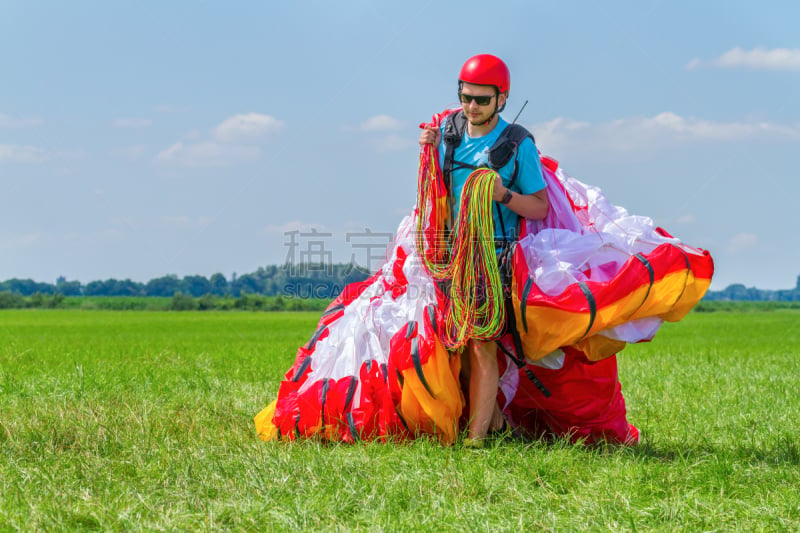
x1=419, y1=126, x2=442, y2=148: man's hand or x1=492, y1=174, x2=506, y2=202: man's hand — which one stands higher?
x1=419, y1=126, x2=442, y2=148: man's hand

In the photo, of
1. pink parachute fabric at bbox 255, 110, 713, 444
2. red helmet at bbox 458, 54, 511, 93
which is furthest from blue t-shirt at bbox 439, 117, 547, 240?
red helmet at bbox 458, 54, 511, 93

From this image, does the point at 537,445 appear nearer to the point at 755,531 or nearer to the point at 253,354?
the point at 755,531

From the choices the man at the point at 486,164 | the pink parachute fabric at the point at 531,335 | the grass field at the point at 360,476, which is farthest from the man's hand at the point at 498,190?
the grass field at the point at 360,476

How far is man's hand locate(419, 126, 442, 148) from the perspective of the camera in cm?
457

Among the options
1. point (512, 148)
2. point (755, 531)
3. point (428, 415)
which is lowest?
point (755, 531)

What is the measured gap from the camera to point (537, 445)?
175 inches

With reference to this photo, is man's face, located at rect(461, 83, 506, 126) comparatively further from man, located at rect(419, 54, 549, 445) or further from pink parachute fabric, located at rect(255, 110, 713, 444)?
pink parachute fabric, located at rect(255, 110, 713, 444)

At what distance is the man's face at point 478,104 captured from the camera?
14.3ft

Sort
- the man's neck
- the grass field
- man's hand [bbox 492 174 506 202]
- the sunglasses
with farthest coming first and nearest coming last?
the man's neck
the sunglasses
man's hand [bbox 492 174 506 202]
the grass field

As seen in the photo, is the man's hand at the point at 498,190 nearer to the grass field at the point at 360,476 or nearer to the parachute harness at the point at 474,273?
the parachute harness at the point at 474,273

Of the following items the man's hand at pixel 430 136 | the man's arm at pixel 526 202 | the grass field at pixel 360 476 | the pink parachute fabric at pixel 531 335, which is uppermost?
the man's hand at pixel 430 136

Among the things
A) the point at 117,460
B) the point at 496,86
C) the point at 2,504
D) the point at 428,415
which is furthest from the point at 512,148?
the point at 2,504

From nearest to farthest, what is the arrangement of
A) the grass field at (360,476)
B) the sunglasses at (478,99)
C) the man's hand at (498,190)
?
the grass field at (360,476), the man's hand at (498,190), the sunglasses at (478,99)

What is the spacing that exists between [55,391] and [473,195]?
428cm
